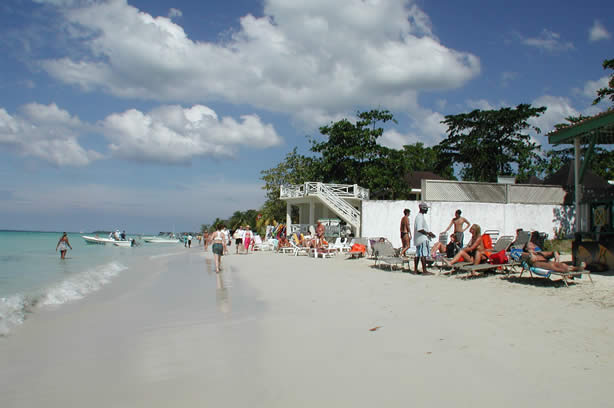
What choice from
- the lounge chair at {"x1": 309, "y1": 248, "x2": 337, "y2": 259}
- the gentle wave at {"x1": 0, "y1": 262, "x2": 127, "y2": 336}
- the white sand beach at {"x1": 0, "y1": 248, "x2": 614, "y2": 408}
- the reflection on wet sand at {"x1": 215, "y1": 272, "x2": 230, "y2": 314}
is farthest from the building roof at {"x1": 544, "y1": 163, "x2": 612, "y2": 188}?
the gentle wave at {"x1": 0, "y1": 262, "x2": 127, "y2": 336}

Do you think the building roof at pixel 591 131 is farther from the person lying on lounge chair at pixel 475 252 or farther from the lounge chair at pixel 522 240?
the person lying on lounge chair at pixel 475 252

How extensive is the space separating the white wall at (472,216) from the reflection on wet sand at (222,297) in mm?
9492

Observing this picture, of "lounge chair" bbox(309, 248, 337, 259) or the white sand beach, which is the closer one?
the white sand beach

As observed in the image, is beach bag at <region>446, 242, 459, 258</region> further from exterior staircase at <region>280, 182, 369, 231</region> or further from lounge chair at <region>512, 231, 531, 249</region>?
exterior staircase at <region>280, 182, 369, 231</region>

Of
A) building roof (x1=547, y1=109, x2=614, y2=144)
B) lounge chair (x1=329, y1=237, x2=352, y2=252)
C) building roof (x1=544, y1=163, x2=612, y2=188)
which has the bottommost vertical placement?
lounge chair (x1=329, y1=237, x2=352, y2=252)

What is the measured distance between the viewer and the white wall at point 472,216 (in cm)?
1778

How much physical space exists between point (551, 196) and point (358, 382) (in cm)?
1819

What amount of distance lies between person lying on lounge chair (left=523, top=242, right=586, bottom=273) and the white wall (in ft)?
31.8

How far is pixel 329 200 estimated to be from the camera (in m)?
22.8

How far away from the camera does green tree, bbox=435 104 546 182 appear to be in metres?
35.1

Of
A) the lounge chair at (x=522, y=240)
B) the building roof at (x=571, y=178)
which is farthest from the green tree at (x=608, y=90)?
the lounge chair at (x=522, y=240)

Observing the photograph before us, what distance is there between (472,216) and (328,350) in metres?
15.2

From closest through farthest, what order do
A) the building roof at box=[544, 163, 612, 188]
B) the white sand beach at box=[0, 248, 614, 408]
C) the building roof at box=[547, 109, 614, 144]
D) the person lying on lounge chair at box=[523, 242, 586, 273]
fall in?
the white sand beach at box=[0, 248, 614, 408] → the person lying on lounge chair at box=[523, 242, 586, 273] → the building roof at box=[547, 109, 614, 144] → the building roof at box=[544, 163, 612, 188]

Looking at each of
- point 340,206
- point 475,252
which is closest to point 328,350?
point 475,252
